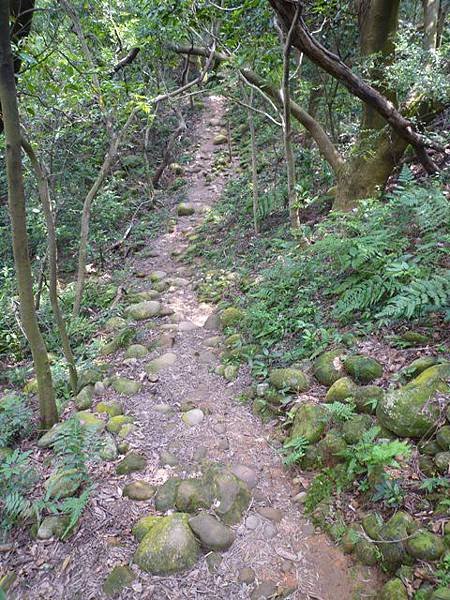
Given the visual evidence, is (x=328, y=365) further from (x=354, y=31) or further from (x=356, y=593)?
(x=354, y=31)

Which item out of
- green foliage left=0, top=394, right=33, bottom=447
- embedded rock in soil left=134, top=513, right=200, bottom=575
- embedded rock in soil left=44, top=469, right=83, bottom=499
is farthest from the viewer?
green foliage left=0, top=394, right=33, bottom=447

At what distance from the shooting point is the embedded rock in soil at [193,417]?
3711 mm

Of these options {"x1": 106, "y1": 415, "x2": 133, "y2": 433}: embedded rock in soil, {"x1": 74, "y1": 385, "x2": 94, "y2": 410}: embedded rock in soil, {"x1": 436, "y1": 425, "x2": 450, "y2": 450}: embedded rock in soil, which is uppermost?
{"x1": 436, "y1": 425, "x2": 450, "y2": 450}: embedded rock in soil

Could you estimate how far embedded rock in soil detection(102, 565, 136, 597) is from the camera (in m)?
2.29

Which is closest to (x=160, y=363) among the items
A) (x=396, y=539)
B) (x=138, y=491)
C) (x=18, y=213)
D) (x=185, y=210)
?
(x=138, y=491)

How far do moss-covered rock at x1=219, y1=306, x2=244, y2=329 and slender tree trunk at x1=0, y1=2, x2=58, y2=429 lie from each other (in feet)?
7.91

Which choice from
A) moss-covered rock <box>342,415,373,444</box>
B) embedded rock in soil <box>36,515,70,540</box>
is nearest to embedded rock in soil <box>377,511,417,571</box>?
moss-covered rock <box>342,415,373,444</box>

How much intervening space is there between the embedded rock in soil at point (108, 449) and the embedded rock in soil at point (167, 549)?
0.87m

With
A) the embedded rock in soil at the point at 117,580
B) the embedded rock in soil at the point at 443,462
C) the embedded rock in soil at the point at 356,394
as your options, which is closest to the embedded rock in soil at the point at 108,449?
the embedded rock in soil at the point at 117,580

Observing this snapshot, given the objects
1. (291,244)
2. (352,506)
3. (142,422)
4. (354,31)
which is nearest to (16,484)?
(142,422)

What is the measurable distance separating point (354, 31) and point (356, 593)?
8599mm

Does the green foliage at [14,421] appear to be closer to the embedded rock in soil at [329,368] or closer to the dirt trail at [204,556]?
→ the dirt trail at [204,556]

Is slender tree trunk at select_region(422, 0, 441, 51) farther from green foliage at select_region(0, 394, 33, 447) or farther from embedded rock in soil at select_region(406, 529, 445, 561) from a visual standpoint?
green foliage at select_region(0, 394, 33, 447)

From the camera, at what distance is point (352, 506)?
2469 mm
